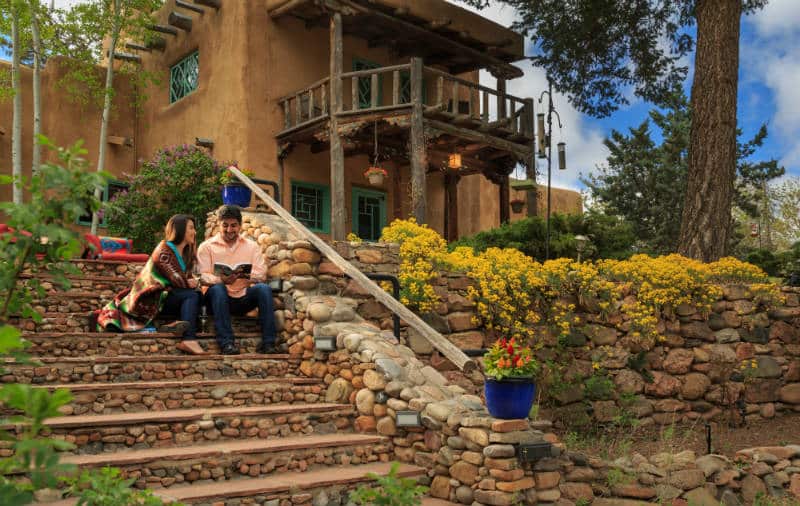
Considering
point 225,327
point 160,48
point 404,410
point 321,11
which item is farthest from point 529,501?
point 160,48

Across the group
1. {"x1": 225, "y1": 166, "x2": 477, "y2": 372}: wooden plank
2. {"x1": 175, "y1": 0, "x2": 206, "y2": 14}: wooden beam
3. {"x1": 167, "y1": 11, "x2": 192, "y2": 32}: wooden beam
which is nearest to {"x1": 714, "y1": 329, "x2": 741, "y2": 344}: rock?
{"x1": 225, "y1": 166, "x2": 477, "y2": 372}: wooden plank

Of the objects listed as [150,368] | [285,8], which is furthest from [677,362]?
[285,8]

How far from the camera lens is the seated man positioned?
645 cm

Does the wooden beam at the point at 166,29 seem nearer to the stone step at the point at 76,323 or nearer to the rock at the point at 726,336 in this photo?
the stone step at the point at 76,323

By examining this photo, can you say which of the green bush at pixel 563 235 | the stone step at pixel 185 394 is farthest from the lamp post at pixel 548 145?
the stone step at pixel 185 394

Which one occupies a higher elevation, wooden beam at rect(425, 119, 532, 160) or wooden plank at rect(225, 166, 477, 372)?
wooden beam at rect(425, 119, 532, 160)

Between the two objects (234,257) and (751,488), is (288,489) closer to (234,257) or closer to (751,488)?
(234,257)

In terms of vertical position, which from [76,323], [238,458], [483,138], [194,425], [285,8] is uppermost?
[285,8]

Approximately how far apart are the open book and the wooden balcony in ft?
20.0

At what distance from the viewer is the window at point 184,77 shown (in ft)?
48.0

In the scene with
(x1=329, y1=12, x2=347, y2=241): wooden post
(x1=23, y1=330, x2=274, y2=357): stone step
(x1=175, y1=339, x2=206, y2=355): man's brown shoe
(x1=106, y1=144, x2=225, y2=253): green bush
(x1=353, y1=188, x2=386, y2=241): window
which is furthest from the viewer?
(x1=353, y1=188, x2=386, y2=241): window

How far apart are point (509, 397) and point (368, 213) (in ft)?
34.3

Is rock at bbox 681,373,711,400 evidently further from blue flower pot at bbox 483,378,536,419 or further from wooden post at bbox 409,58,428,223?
wooden post at bbox 409,58,428,223

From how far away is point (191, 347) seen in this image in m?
6.03
